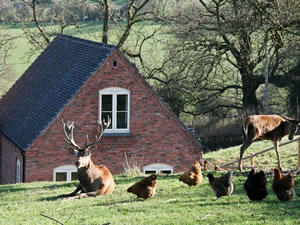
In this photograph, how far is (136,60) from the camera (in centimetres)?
4978

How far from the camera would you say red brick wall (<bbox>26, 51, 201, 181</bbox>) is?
2816 centimetres

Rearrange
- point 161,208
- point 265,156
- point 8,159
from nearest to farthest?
1. point 161,208
2. point 8,159
3. point 265,156

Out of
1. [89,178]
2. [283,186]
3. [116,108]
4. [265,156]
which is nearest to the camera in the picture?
[283,186]

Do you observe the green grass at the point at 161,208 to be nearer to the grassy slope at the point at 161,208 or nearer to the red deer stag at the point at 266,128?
the grassy slope at the point at 161,208

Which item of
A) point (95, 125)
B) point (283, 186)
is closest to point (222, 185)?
point (283, 186)

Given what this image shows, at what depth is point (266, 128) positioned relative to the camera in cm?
2092

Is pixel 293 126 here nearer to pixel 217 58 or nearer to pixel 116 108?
pixel 116 108

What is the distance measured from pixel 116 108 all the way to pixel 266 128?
9.76m

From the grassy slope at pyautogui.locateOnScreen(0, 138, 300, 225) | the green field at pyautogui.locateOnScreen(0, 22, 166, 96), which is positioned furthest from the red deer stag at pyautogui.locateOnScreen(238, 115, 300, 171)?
the green field at pyautogui.locateOnScreen(0, 22, 166, 96)

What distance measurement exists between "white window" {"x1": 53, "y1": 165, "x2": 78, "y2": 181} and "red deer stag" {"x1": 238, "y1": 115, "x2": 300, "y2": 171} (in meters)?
9.40

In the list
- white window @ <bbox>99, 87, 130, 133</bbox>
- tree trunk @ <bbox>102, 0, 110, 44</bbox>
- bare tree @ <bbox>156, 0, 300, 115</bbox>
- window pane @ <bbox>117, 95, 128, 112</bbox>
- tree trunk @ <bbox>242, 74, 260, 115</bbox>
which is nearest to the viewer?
white window @ <bbox>99, 87, 130, 133</bbox>

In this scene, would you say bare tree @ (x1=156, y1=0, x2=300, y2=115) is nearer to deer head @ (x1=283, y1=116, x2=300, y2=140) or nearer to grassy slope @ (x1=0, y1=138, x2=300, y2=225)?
deer head @ (x1=283, y1=116, x2=300, y2=140)

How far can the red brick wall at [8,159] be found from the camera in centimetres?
2967

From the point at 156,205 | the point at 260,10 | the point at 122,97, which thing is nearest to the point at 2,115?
the point at 122,97
